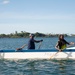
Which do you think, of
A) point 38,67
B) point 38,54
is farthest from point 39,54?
point 38,67

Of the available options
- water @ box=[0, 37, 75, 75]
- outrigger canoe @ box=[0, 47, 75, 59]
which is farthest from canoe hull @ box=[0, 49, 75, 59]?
water @ box=[0, 37, 75, 75]

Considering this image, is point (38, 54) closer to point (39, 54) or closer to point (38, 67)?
point (39, 54)

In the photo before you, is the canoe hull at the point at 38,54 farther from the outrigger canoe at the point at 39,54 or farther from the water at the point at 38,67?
the water at the point at 38,67

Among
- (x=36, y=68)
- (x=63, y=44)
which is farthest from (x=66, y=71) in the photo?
(x=63, y=44)

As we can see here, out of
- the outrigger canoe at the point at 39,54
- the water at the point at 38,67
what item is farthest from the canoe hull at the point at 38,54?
the water at the point at 38,67

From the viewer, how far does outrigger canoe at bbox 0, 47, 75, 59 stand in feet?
62.3

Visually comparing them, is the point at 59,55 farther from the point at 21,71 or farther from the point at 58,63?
the point at 21,71

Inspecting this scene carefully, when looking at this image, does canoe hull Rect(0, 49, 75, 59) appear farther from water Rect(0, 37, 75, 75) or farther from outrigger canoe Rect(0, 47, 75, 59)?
water Rect(0, 37, 75, 75)

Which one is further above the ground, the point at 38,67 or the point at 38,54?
the point at 38,54

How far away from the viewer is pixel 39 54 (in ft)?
63.7

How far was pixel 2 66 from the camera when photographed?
57.2 ft

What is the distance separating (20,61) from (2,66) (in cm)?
214

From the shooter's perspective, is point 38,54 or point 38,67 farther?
point 38,54

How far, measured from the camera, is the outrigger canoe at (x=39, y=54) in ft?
62.3
